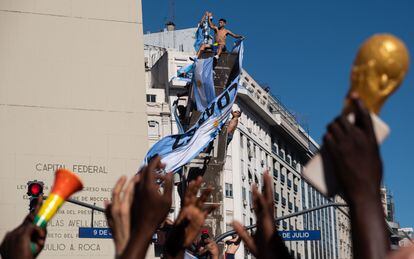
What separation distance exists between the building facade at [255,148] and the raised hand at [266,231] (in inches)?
2659

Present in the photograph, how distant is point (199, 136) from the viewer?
26828 millimetres

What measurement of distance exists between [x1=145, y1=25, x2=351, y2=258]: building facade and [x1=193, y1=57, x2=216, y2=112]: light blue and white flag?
42715 mm

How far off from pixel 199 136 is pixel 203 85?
3101mm

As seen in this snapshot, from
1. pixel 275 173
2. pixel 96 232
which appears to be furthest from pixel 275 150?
pixel 96 232

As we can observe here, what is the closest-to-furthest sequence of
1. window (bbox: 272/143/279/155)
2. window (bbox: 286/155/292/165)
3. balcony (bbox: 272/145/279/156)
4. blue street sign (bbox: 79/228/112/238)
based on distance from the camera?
blue street sign (bbox: 79/228/112/238) → balcony (bbox: 272/145/279/156) → window (bbox: 272/143/279/155) → window (bbox: 286/155/292/165)

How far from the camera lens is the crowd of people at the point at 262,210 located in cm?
318

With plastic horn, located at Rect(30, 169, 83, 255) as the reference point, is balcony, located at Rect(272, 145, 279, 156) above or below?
above

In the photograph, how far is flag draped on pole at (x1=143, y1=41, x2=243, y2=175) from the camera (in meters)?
25.1

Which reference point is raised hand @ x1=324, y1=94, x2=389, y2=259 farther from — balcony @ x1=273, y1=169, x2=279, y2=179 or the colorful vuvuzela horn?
balcony @ x1=273, y1=169, x2=279, y2=179

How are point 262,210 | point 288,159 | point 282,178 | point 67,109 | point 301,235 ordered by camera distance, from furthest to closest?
point 288,159 < point 282,178 < point 67,109 < point 301,235 < point 262,210

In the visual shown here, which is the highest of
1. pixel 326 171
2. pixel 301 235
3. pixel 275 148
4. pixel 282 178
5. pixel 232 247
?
pixel 275 148

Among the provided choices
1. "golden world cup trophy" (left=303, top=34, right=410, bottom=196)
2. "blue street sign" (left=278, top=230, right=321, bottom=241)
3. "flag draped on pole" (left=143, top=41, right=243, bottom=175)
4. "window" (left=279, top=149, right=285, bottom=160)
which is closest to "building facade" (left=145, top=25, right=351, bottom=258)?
"window" (left=279, top=149, right=285, bottom=160)

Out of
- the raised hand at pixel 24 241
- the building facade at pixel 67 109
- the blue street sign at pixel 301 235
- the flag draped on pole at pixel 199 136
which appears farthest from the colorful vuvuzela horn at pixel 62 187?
the building facade at pixel 67 109

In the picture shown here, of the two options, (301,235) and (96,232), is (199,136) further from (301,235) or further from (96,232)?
(96,232)
